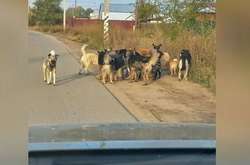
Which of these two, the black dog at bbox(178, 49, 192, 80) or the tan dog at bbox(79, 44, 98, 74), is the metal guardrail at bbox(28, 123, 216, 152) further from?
the tan dog at bbox(79, 44, 98, 74)

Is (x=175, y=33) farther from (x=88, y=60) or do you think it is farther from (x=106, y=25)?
(x=106, y=25)

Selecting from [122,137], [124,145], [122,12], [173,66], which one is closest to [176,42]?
[173,66]

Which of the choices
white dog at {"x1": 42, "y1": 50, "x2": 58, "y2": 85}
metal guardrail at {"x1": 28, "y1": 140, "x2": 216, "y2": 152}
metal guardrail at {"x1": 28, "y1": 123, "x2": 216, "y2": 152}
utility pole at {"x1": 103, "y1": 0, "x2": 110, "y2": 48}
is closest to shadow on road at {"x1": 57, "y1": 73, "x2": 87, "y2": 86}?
white dog at {"x1": 42, "y1": 50, "x2": 58, "y2": 85}

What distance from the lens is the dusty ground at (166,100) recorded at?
778 cm

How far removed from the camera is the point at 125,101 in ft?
31.6

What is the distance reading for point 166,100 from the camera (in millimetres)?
9602

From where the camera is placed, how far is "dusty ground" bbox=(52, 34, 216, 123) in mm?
7777

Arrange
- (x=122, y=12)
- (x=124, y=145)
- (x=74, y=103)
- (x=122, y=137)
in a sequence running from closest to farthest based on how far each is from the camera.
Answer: (x=124, y=145), (x=122, y=137), (x=74, y=103), (x=122, y=12)

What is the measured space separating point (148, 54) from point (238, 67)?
36.0 ft

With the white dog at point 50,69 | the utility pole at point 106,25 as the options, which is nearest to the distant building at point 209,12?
the white dog at point 50,69

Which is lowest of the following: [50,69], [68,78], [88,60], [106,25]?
[68,78]

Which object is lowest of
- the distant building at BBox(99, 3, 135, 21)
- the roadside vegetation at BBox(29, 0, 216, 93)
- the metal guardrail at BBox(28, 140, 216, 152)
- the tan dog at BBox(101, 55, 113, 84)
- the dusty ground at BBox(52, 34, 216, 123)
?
the dusty ground at BBox(52, 34, 216, 123)

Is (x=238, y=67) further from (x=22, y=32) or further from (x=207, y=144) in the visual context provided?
(x=207, y=144)

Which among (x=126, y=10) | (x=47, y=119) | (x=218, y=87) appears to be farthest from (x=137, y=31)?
(x=218, y=87)
